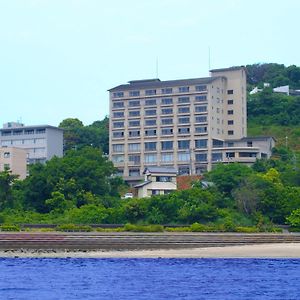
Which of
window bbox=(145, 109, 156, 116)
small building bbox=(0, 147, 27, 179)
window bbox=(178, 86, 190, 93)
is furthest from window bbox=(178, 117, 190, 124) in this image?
small building bbox=(0, 147, 27, 179)

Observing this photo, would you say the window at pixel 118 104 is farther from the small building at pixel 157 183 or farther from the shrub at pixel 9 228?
the shrub at pixel 9 228

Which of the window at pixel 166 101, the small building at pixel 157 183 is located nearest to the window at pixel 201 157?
the window at pixel 166 101

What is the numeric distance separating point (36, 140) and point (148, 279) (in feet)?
224

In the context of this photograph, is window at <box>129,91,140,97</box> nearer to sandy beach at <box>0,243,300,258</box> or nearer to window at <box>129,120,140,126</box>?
window at <box>129,120,140,126</box>

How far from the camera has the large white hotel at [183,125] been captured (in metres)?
98.8

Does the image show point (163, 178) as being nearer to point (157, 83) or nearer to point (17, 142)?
point (157, 83)

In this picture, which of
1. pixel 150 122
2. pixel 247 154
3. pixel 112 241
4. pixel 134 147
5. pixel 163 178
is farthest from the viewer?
pixel 134 147

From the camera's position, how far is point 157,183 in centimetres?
8500

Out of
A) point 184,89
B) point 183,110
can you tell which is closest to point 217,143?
point 183,110

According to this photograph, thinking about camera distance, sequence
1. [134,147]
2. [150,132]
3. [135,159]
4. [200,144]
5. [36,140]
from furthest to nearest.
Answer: [36,140], [134,147], [135,159], [150,132], [200,144]

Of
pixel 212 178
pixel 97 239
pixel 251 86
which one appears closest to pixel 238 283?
pixel 97 239

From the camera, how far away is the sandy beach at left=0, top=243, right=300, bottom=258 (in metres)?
54.1

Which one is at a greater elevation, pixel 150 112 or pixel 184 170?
pixel 150 112

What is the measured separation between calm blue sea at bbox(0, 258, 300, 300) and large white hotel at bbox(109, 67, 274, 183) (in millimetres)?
46501
